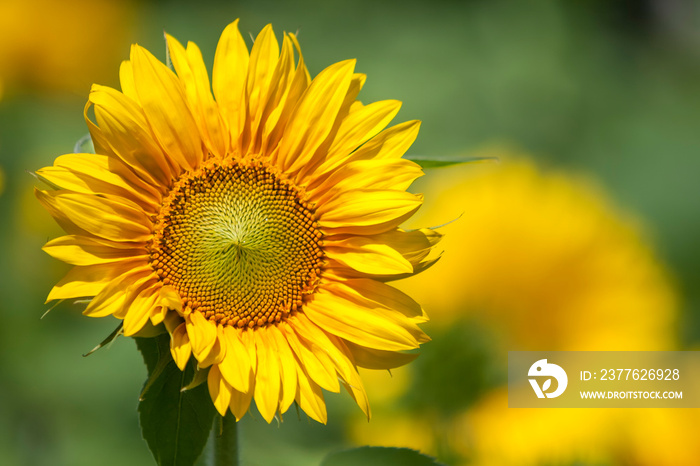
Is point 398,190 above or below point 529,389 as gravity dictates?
above

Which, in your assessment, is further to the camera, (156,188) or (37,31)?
(37,31)

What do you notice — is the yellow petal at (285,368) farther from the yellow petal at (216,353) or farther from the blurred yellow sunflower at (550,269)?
the blurred yellow sunflower at (550,269)

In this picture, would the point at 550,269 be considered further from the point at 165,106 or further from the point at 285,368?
the point at 165,106

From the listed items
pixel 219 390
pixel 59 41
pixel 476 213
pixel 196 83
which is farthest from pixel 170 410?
pixel 59 41

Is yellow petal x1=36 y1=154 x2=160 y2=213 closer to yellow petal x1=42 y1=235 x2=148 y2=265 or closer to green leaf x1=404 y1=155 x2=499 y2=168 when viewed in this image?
yellow petal x1=42 y1=235 x2=148 y2=265

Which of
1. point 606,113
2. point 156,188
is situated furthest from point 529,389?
point 606,113

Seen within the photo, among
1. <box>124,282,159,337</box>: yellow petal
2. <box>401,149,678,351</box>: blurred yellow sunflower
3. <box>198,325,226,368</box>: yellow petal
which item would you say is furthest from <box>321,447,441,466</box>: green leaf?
<box>401,149,678,351</box>: blurred yellow sunflower

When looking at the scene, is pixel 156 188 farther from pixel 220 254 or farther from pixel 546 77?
pixel 546 77
